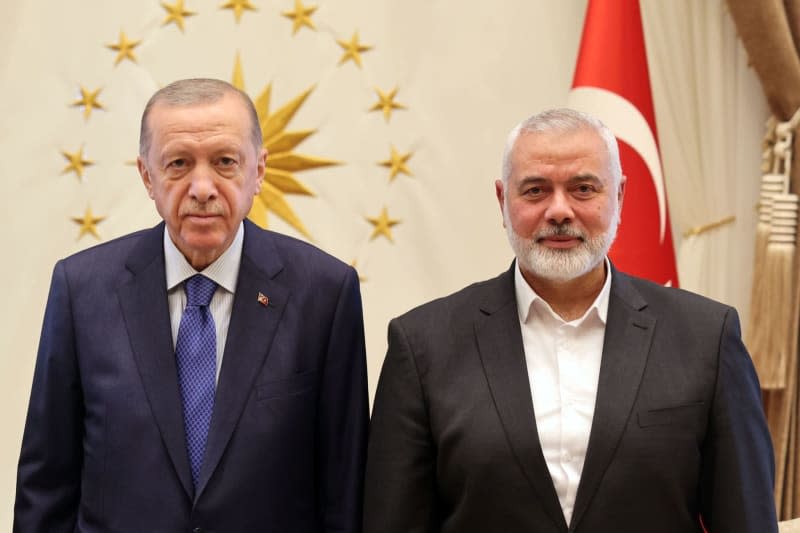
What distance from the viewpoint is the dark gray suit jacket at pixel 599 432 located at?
78.3 inches

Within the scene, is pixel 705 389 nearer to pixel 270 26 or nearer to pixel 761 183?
pixel 761 183

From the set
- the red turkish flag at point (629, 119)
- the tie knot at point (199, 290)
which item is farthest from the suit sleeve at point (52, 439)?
the red turkish flag at point (629, 119)

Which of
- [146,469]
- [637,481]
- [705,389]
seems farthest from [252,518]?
[705,389]

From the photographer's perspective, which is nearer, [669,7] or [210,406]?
[210,406]

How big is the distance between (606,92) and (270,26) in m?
1.08

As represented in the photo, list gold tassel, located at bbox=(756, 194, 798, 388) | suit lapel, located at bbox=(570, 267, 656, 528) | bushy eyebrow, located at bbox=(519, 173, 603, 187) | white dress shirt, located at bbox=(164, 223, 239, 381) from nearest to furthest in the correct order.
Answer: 1. suit lapel, located at bbox=(570, 267, 656, 528)
2. bushy eyebrow, located at bbox=(519, 173, 603, 187)
3. white dress shirt, located at bbox=(164, 223, 239, 381)
4. gold tassel, located at bbox=(756, 194, 798, 388)

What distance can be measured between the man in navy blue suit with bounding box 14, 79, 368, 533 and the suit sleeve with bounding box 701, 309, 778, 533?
26.1 inches

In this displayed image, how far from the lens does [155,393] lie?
2094 mm

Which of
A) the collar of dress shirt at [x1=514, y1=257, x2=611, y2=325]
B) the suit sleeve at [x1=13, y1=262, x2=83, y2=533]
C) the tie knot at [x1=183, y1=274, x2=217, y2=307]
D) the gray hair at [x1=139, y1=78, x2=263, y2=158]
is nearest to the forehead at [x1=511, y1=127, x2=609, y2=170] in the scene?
the collar of dress shirt at [x1=514, y1=257, x2=611, y2=325]

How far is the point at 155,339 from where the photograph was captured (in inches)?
84.2

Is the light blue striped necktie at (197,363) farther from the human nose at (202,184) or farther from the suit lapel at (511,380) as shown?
the suit lapel at (511,380)

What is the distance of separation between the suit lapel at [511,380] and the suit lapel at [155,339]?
0.58m

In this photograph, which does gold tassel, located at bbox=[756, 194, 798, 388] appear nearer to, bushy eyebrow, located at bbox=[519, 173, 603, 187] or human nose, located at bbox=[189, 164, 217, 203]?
bushy eyebrow, located at bbox=[519, 173, 603, 187]

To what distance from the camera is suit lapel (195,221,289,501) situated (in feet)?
6.84
